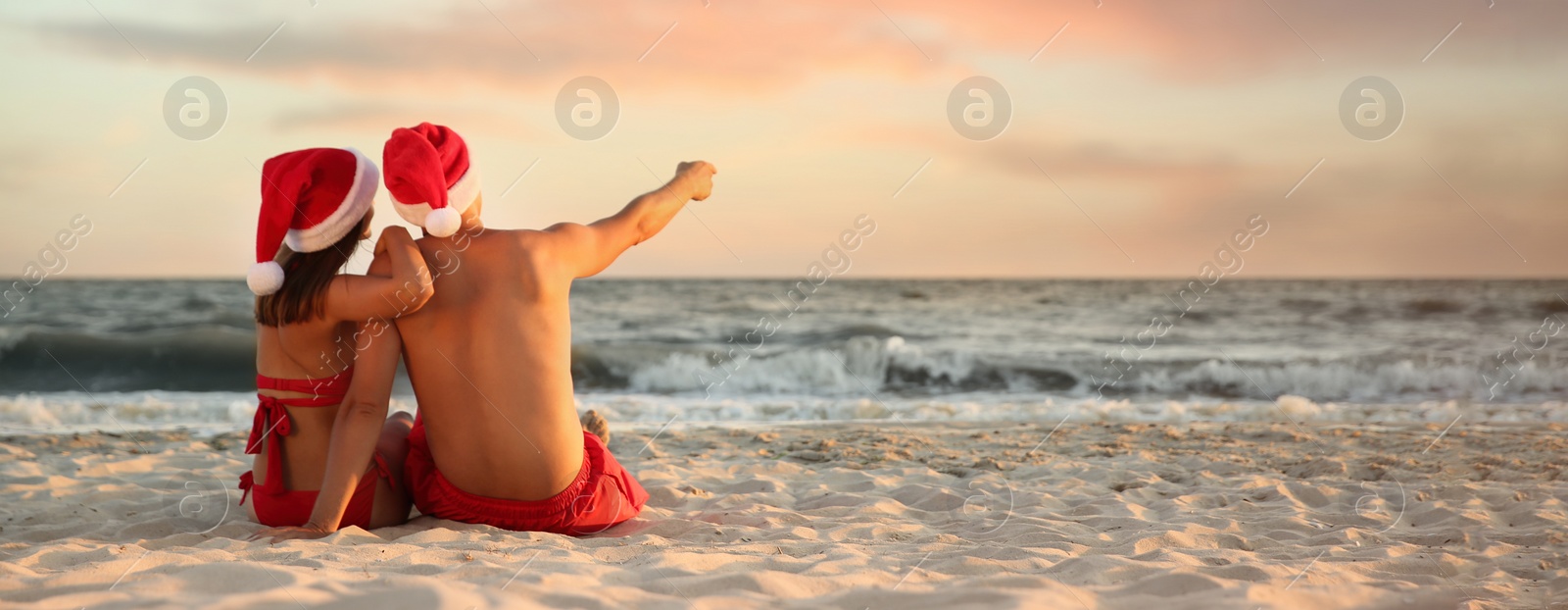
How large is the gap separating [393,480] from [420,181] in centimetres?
112

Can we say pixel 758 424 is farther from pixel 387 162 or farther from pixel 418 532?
pixel 387 162

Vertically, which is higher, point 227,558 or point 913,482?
point 913,482

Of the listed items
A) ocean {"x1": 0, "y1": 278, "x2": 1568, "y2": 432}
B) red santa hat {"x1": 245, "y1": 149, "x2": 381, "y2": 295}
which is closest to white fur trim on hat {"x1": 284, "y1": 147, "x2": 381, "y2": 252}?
red santa hat {"x1": 245, "y1": 149, "x2": 381, "y2": 295}

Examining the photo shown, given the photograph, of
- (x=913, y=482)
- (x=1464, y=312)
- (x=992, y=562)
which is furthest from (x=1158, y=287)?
(x=992, y=562)

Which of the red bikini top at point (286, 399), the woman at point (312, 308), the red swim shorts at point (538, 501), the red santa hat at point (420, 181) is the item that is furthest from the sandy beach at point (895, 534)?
the red santa hat at point (420, 181)

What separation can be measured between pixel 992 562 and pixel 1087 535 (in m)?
0.70

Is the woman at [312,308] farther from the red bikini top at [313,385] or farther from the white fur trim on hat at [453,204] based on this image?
the white fur trim on hat at [453,204]

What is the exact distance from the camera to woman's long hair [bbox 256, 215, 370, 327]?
292cm

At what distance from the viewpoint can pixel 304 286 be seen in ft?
9.64

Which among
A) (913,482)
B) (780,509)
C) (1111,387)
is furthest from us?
(1111,387)

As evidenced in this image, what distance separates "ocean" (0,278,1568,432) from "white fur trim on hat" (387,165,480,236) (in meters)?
4.65

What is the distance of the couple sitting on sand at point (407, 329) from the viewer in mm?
2875

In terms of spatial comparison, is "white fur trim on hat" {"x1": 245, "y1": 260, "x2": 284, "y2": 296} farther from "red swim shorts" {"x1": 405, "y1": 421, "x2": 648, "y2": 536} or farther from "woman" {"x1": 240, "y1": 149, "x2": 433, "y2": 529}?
"red swim shorts" {"x1": 405, "y1": 421, "x2": 648, "y2": 536}

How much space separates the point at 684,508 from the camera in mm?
4008
